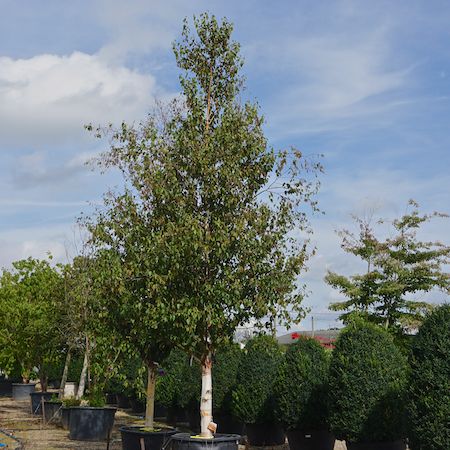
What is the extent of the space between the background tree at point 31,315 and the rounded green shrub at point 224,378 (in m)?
7.66

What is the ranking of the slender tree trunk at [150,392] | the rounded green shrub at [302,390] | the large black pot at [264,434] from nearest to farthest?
1. the rounded green shrub at [302,390]
2. the slender tree trunk at [150,392]
3. the large black pot at [264,434]

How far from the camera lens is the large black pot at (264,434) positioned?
1548cm

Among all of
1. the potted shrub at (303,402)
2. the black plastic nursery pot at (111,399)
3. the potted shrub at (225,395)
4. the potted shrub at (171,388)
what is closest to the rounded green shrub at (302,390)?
the potted shrub at (303,402)

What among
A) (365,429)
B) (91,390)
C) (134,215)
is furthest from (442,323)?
(91,390)

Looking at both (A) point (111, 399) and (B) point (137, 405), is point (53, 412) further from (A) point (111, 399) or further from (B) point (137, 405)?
(A) point (111, 399)

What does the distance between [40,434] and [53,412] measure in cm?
282

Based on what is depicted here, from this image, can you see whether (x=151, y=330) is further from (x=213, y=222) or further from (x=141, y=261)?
(x=213, y=222)

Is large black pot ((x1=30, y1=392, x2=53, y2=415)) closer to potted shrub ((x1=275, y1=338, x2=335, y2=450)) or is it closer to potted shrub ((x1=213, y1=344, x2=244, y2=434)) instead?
potted shrub ((x1=213, y1=344, x2=244, y2=434))

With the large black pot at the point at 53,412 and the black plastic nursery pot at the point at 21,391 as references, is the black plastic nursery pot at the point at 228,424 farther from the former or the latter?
the black plastic nursery pot at the point at 21,391

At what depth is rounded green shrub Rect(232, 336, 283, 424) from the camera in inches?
598

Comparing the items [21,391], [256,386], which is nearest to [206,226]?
[256,386]

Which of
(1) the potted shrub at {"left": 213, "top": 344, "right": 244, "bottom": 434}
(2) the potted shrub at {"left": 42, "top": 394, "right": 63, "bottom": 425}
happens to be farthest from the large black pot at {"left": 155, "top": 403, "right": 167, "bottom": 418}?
(1) the potted shrub at {"left": 213, "top": 344, "right": 244, "bottom": 434}

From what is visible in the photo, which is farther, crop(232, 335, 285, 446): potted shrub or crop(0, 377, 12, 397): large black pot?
crop(0, 377, 12, 397): large black pot

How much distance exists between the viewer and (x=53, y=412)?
71.1ft
